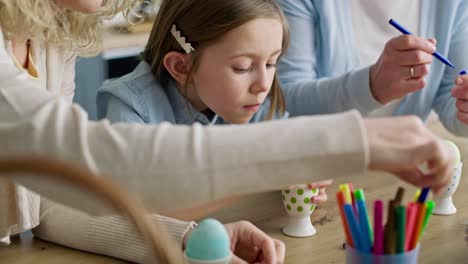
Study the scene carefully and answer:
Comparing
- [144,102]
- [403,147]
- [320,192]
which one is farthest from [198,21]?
[403,147]

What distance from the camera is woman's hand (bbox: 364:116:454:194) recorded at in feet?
2.18

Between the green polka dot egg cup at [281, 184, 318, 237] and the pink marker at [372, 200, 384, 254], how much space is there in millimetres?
353

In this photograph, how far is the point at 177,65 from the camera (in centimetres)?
130

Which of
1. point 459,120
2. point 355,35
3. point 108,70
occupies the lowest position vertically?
point 108,70

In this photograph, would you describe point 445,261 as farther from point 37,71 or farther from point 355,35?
point 355,35

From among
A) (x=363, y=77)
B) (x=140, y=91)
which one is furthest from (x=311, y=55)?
(x=140, y=91)

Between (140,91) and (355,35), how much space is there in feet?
1.95

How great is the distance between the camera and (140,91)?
128cm

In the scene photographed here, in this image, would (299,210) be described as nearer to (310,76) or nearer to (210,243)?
(210,243)

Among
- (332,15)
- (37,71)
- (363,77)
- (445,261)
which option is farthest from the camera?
(332,15)

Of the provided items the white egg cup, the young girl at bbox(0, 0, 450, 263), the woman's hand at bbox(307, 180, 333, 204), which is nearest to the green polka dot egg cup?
the woman's hand at bbox(307, 180, 333, 204)

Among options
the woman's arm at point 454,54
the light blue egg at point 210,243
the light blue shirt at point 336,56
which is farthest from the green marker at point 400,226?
the woman's arm at point 454,54

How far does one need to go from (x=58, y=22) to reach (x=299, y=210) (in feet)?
1.68

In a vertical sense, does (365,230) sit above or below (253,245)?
above
